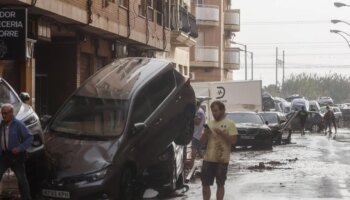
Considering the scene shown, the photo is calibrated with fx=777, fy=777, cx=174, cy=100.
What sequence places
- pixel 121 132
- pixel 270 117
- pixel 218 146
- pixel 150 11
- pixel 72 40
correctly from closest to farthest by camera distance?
pixel 218 146 < pixel 121 132 < pixel 72 40 < pixel 150 11 < pixel 270 117

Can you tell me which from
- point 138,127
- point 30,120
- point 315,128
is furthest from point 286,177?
point 315,128

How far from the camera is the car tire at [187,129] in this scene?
564 inches

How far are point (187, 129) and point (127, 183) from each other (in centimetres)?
270

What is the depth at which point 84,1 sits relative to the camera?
2212cm

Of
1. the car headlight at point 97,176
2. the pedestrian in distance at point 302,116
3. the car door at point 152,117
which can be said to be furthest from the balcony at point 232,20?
the car headlight at point 97,176

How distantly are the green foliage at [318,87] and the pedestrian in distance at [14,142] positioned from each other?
140m

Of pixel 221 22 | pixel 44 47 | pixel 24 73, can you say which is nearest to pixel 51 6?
pixel 24 73

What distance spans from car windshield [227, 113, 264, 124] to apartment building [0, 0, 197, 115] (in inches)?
178

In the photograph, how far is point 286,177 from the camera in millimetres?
17281

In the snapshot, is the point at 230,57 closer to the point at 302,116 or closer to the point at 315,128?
the point at 315,128

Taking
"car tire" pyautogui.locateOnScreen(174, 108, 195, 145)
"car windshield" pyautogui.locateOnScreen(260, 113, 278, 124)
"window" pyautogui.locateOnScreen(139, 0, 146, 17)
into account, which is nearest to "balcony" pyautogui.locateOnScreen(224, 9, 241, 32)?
"car windshield" pyautogui.locateOnScreen(260, 113, 278, 124)

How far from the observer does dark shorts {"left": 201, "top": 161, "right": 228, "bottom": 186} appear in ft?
37.9

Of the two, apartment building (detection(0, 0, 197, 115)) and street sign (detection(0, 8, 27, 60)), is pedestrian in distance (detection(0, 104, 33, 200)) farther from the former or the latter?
apartment building (detection(0, 0, 197, 115))

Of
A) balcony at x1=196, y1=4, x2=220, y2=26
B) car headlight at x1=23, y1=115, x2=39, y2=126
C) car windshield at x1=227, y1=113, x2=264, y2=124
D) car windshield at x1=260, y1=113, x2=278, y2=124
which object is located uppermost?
balcony at x1=196, y1=4, x2=220, y2=26
